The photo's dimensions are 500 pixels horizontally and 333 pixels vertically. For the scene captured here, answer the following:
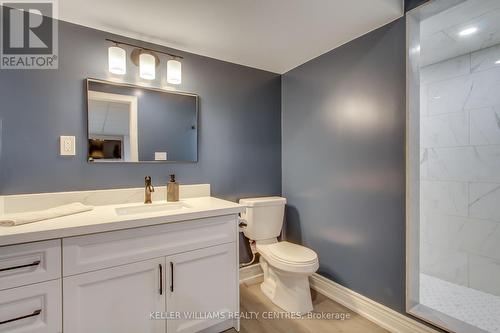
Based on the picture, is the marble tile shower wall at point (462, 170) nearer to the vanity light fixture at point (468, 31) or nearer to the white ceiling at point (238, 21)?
the vanity light fixture at point (468, 31)

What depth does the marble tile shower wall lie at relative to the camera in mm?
1938

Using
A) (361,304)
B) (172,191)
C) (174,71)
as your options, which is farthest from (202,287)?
(174,71)

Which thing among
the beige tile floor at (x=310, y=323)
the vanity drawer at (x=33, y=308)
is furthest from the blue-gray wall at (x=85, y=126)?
the beige tile floor at (x=310, y=323)

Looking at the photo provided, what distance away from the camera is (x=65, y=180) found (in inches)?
59.8

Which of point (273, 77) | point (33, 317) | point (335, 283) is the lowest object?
point (335, 283)

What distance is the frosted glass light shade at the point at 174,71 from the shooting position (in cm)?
181

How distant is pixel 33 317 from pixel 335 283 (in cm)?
190

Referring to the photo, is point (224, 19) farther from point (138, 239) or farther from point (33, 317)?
point (33, 317)

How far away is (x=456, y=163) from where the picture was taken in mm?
2143

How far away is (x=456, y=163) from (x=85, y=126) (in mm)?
3063

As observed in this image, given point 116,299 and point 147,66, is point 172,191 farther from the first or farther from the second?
point 147,66

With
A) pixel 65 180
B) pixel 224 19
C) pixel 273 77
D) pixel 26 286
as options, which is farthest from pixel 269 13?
pixel 26 286

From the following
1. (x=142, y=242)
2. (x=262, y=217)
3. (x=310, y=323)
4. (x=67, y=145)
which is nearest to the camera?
(x=142, y=242)

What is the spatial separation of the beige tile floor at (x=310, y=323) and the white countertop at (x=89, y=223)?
84 centimetres
